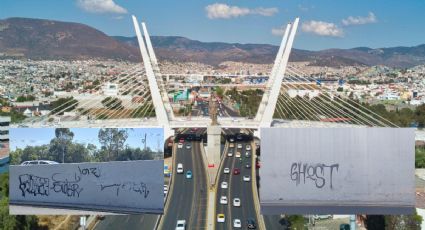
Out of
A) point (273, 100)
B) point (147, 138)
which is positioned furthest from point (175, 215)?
point (273, 100)

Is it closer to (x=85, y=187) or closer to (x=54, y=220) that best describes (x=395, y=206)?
(x=85, y=187)

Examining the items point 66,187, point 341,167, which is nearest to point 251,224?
point 341,167

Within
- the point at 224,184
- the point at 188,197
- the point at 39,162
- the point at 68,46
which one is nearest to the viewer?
the point at 39,162

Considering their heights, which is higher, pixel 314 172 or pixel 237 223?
pixel 314 172

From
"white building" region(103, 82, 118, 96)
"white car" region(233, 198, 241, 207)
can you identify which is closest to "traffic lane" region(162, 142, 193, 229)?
"white car" region(233, 198, 241, 207)

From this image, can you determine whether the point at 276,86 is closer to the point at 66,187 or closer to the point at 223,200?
the point at 223,200

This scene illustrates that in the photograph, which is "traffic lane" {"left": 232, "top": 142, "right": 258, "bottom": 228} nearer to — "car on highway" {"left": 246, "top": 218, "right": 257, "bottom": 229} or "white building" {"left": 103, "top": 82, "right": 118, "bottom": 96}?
"car on highway" {"left": 246, "top": 218, "right": 257, "bottom": 229}
